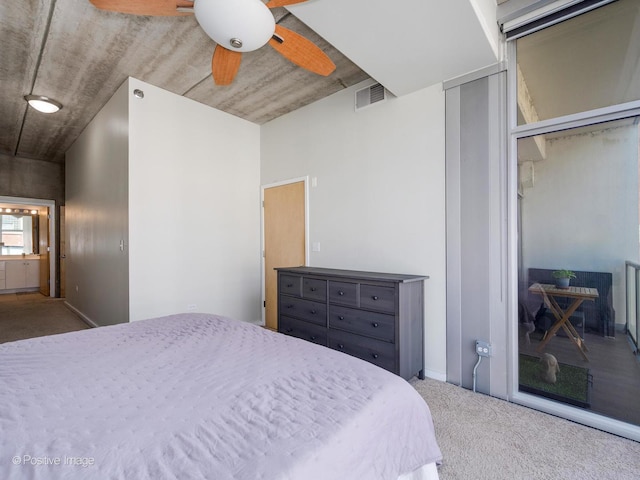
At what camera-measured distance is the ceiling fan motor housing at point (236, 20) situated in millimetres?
1655

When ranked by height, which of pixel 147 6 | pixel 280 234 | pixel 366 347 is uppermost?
pixel 147 6

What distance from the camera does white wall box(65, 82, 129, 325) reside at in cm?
340

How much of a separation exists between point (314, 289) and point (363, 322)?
2.02 feet

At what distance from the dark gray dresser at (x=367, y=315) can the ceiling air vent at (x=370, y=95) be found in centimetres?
180

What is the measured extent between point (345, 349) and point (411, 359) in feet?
1.87

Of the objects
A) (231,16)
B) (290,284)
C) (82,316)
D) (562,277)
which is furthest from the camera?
(82,316)

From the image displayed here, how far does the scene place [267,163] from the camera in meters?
4.45

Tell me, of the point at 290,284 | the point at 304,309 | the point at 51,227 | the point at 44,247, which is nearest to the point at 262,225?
the point at 290,284

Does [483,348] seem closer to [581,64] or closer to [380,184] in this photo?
[380,184]

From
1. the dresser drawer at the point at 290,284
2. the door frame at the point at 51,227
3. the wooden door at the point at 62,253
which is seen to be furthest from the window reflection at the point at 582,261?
the door frame at the point at 51,227

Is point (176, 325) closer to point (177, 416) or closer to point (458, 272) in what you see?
point (177, 416)

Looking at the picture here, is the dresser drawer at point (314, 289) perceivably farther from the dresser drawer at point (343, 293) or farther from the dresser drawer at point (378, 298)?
→ the dresser drawer at point (378, 298)

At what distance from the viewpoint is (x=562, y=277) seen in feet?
7.26

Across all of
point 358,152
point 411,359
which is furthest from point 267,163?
point 411,359
